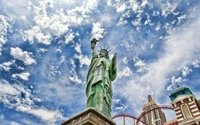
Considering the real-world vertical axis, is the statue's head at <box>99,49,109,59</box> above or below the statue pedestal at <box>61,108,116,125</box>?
above

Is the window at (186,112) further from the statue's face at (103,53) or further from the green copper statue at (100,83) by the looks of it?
the statue's face at (103,53)

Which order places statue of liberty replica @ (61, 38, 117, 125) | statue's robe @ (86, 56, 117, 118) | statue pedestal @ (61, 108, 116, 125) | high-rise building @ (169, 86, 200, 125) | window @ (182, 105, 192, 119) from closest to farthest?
statue pedestal @ (61, 108, 116, 125)
statue of liberty replica @ (61, 38, 117, 125)
statue's robe @ (86, 56, 117, 118)
high-rise building @ (169, 86, 200, 125)
window @ (182, 105, 192, 119)

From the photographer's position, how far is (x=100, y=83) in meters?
7.64

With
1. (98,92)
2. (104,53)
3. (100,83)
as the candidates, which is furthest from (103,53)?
(98,92)

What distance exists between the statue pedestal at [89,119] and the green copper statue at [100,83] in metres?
1.58

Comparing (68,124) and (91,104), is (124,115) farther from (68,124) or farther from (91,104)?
(68,124)

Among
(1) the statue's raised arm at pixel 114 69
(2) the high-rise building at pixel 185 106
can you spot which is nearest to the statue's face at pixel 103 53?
(1) the statue's raised arm at pixel 114 69

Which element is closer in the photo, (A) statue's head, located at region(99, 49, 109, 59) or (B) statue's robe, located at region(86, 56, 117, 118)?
(B) statue's robe, located at region(86, 56, 117, 118)

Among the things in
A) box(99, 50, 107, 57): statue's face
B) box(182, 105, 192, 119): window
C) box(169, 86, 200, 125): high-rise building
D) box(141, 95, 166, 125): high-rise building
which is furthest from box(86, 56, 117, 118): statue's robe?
box(141, 95, 166, 125): high-rise building

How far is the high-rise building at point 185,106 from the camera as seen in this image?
12.6m

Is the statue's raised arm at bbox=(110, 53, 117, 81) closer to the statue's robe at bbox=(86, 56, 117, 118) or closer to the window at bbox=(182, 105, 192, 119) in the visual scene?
the statue's robe at bbox=(86, 56, 117, 118)

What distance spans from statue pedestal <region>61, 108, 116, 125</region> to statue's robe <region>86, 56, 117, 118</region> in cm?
158

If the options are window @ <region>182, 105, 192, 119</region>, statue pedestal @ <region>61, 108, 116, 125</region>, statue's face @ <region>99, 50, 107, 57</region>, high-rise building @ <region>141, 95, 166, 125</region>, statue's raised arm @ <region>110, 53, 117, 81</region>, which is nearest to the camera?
statue pedestal @ <region>61, 108, 116, 125</region>

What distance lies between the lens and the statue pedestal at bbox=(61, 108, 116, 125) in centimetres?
413
